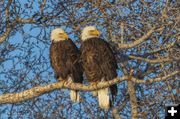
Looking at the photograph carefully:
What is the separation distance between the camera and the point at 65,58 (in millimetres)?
9844

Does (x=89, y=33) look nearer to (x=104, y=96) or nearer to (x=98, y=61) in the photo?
(x=98, y=61)

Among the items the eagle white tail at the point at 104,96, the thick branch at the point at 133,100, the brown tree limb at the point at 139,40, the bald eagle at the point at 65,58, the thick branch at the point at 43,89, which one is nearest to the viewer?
the thick branch at the point at 43,89

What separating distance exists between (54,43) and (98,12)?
0.85 m

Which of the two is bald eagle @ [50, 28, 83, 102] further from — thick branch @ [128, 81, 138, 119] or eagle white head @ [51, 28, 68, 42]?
thick branch @ [128, 81, 138, 119]

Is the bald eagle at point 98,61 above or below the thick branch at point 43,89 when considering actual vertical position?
above

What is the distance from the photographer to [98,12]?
33.4ft

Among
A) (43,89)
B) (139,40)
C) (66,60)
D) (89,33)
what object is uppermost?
(89,33)

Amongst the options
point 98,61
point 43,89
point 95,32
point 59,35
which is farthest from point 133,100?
point 43,89

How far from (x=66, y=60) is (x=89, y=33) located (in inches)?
21.4

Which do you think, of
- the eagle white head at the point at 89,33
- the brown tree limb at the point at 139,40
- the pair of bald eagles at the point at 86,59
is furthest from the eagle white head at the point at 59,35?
the brown tree limb at the point at 139,40

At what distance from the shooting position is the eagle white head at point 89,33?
9.81 metres

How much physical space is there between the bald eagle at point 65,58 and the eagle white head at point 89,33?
8.3 inches

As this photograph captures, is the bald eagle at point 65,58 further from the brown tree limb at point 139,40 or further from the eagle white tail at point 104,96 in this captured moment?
the brown tree limb at point 139,40

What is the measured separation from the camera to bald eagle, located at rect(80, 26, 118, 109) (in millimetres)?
9656
